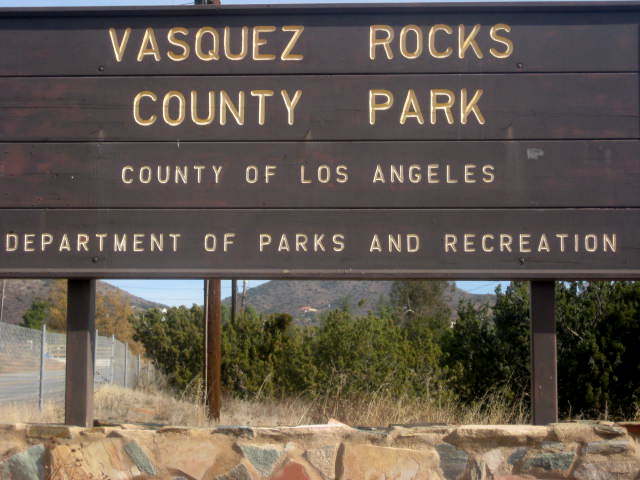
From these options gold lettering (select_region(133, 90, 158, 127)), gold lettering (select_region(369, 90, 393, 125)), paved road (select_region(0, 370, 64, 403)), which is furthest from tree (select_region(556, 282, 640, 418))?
paved road (select_region(0, 370, 64, 403))

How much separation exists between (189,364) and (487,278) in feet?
51.8

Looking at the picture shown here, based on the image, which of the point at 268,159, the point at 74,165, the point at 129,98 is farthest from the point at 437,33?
the point at 74,165

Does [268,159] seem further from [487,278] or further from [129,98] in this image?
[487,278]

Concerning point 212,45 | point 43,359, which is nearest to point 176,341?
point 43,359

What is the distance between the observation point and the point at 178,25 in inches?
208

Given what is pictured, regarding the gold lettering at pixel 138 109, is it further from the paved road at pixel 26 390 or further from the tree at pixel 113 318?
the tree at pixel 113 318

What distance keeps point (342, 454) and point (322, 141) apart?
81.4 inches

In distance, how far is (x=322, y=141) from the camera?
202 inches

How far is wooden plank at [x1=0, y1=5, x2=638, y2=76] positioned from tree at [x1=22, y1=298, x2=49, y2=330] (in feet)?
188

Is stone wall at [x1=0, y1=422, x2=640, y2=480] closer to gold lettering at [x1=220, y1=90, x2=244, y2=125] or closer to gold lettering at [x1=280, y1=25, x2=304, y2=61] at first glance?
gold lettering at [x1=220, y1=90, x2=244, y2=125]

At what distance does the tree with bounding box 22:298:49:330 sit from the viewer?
59.8m

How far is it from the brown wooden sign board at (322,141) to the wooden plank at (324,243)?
1 cm

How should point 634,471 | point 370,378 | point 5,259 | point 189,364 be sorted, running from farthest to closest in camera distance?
point 189,364 < point 370,378 < point 5,259 < point 634,471

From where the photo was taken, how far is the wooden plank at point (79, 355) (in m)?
5.05
